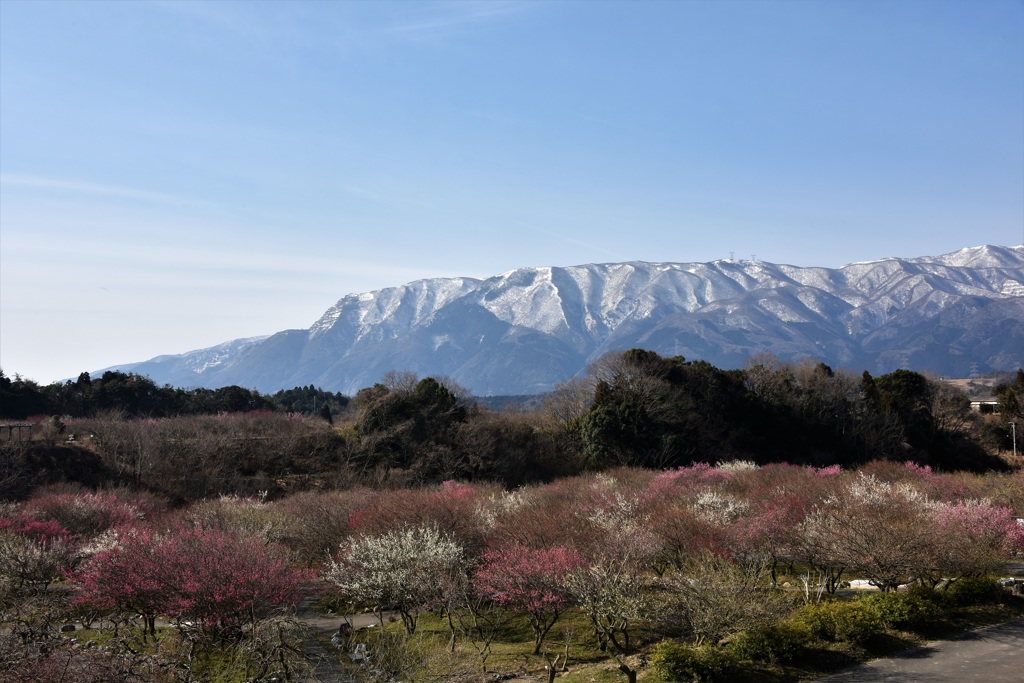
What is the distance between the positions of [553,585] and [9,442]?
36209 mm

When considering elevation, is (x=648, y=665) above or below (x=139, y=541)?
below

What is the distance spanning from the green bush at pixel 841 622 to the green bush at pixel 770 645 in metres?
0.90

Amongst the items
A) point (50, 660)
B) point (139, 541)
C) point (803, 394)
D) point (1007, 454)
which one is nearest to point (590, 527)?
point (139, 541)

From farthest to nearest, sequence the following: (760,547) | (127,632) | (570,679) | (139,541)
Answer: (760,547) → (139,541) → (127,632) → (570,679)

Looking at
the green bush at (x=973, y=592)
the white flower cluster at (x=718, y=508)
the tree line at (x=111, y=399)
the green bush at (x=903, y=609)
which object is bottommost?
the green bush at (x=973, y=592)

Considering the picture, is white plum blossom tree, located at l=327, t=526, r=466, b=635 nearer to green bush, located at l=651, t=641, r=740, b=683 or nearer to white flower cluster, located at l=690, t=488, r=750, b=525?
green bush, located at l=651, t=641, r=740, b=683

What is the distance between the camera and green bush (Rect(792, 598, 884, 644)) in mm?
17047

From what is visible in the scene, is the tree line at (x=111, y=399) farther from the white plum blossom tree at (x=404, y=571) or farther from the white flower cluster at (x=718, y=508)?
the white flower cluster at (x=718, y=508)

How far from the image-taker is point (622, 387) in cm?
5509

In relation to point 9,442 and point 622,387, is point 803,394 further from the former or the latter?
point 9,442

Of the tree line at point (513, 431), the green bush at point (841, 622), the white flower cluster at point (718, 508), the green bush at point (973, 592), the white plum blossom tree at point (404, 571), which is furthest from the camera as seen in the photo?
the tree line at point (513, 431)

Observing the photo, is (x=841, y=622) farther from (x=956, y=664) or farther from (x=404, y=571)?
(x=404, y=571)

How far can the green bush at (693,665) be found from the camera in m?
14.8

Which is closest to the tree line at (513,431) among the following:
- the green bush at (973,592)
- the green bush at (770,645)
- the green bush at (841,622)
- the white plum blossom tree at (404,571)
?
the white plum blossom tree at (404,571)
